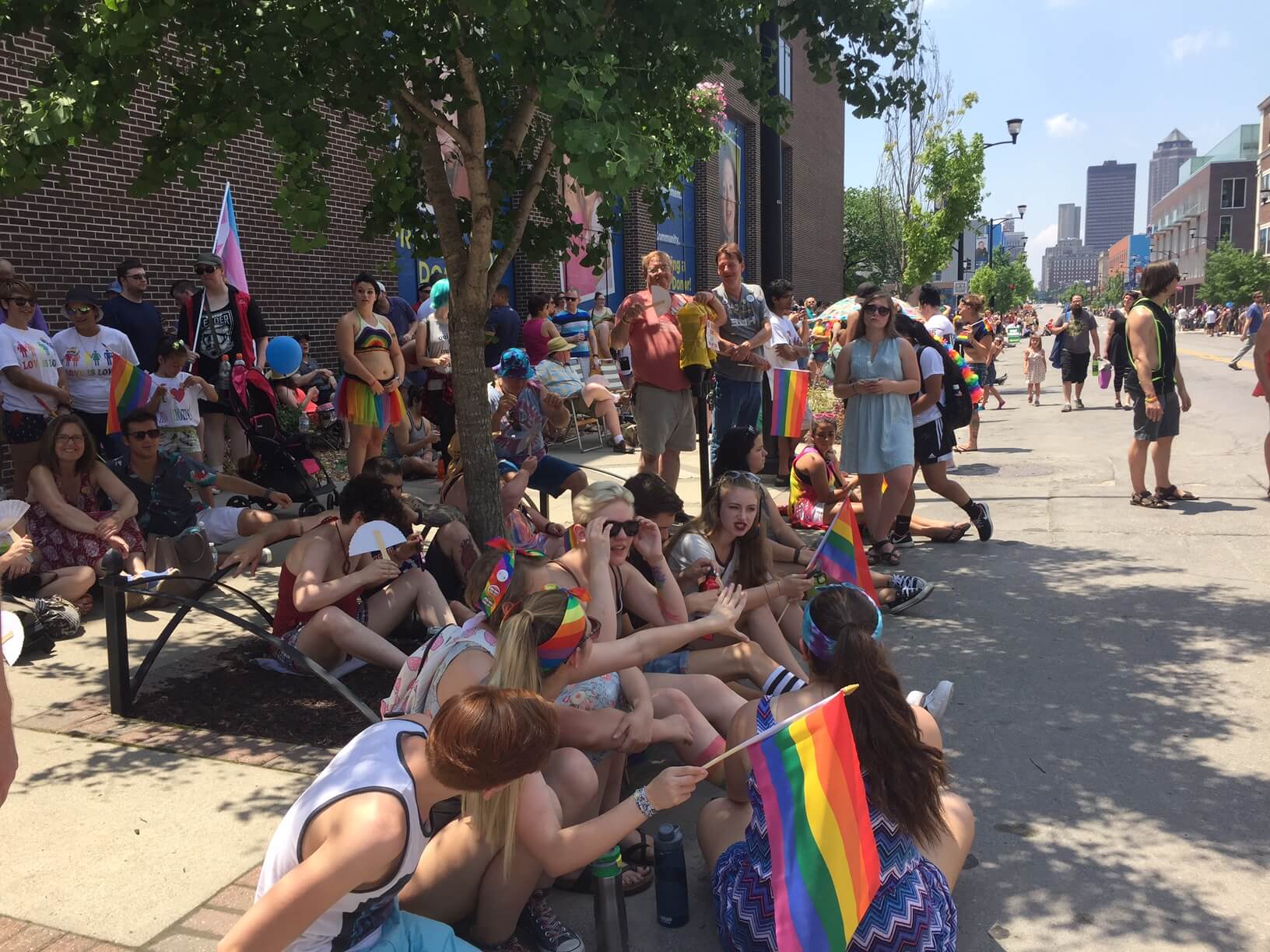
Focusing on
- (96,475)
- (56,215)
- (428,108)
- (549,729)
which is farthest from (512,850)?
(56,215)

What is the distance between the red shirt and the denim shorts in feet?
12.0

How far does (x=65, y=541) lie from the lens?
5871 millimetres

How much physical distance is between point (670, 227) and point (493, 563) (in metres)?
20.3

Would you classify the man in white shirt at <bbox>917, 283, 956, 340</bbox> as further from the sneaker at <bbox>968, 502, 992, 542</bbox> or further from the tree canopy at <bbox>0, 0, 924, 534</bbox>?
the tree canopy at <bbox>0, 0, 924, 534</bbox>

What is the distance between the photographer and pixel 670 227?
23.1 metres

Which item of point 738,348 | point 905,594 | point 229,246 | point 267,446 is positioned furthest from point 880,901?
point 229,246

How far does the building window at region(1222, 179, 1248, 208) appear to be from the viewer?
109312 mm

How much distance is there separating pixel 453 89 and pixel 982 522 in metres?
4.79

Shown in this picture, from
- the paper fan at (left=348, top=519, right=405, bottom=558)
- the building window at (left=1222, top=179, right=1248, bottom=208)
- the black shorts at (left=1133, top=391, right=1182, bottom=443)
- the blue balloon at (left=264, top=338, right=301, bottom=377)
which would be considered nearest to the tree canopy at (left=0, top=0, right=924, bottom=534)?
the paper fan at (left=348, top=519, right=405, bottom=558)

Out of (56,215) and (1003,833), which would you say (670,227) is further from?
(1003,833)

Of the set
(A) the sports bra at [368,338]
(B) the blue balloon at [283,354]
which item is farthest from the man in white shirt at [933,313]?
(B) the blue balloon at [283,354]

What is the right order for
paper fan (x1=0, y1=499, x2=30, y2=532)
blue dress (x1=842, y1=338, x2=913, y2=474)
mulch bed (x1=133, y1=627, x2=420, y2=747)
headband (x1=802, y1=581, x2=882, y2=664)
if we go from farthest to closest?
1. blue dress (x1=842, y1=338, x2=913, y2=474)
2. paper fan (x1=0, y1=499, x2=30, y2=532)
3. mulch bed (x1=133, y1=627, x2=420, y2=747)
4. headband (x1=802, y1=581, x2=882, y2=664)

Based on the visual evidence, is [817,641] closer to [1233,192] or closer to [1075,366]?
[1075,366]

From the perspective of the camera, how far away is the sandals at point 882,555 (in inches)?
273
